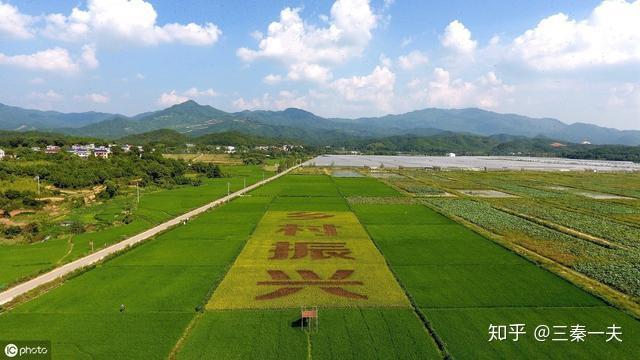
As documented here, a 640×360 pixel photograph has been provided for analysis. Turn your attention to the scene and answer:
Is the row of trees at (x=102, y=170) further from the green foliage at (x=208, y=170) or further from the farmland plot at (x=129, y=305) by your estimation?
the farmland plot at (x=129, y=305)

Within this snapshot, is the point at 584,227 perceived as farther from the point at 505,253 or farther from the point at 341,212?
the point at 341,212

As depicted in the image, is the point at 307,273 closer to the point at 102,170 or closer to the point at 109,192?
the point at 109,192

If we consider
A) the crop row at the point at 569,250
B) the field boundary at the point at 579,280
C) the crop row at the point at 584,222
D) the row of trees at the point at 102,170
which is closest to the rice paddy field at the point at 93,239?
the row of trees at the point at 102,170

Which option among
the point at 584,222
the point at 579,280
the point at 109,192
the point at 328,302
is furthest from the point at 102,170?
the point at 584,222

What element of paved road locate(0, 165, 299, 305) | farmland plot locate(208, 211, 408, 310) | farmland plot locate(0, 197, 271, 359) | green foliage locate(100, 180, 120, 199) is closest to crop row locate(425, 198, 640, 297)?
farmland plot locate(208, 211, 408, 310)

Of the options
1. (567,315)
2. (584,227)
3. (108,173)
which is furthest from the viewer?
(108,173)

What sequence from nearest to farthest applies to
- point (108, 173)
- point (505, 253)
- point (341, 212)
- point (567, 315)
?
point (567, 315) < point (505, 253) < point (341, 212) < point (108, 173)

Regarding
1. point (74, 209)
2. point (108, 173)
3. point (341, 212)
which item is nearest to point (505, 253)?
point (341, 212)
